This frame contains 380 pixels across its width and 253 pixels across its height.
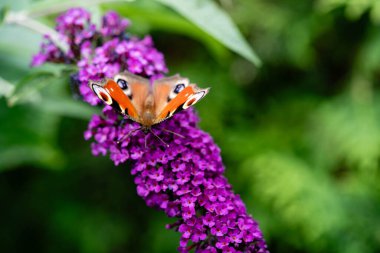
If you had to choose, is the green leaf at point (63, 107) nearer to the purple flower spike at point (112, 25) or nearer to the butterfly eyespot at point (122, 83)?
the purple flower spike at point (112, 25)

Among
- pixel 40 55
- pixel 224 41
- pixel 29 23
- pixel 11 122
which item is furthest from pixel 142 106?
pixel 11 122

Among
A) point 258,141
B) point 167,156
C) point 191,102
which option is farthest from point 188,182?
point 258,141

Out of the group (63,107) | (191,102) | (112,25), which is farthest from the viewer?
(63,107)

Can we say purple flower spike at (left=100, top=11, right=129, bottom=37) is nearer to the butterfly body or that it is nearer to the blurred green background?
the butterfly body

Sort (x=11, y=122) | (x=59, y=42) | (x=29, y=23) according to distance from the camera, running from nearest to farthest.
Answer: (x=59, y=42), (x=29, y=23), (x=11, y=122)

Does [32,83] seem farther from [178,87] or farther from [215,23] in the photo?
[215,23]

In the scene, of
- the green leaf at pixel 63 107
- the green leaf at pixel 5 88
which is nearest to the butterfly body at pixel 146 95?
the green leaf at pixel 5 88

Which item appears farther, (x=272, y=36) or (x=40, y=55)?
(x=272, y=36)

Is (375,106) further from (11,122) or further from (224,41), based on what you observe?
(11,122)
